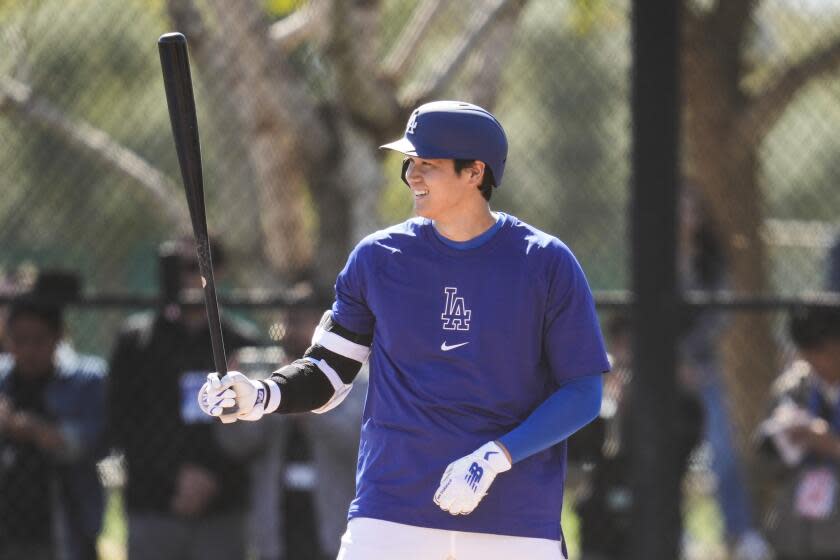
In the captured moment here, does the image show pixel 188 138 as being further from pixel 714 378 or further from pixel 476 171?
pixel 714 378

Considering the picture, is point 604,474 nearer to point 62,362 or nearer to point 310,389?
point 62,362

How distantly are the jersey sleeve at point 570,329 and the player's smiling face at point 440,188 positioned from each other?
28 centimetres

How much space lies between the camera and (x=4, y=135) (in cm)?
603

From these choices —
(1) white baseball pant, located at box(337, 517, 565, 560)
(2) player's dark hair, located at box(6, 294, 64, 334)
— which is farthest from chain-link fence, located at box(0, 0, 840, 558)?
(1) white baseball pant, located at box(337, 517, 565, 560)

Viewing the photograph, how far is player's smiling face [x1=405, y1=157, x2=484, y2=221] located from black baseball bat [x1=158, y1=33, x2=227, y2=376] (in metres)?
0.52

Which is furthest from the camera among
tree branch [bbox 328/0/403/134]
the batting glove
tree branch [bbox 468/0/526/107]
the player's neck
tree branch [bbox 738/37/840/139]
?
tree branch [bbox 738/37/840/139]

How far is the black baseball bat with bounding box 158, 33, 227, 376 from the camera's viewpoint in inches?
125

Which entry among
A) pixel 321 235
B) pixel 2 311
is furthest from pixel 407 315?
pixel 2 311

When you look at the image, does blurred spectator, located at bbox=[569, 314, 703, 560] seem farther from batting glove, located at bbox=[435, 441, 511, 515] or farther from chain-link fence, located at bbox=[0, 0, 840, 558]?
batting glove, located at bbox=[435, 441, 511, 515]

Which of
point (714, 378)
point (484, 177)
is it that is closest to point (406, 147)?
point (484, 177)

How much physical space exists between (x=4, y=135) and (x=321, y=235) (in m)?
1.47

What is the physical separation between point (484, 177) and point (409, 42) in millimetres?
2803

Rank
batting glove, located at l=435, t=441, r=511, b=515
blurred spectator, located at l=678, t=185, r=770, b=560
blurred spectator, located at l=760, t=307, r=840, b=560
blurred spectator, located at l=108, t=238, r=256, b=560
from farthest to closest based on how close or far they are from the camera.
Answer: blurred spectator, located at l=678, t=185, r=770, b=560 < blurred spectator, located at l=108, t=238, r=256, b=560 < blurred spectator, located at l=760, t=307, r=840, b=560 < batting glove, located at l=435, t=441, r=511, b=515

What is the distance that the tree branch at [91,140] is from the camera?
5.83m
